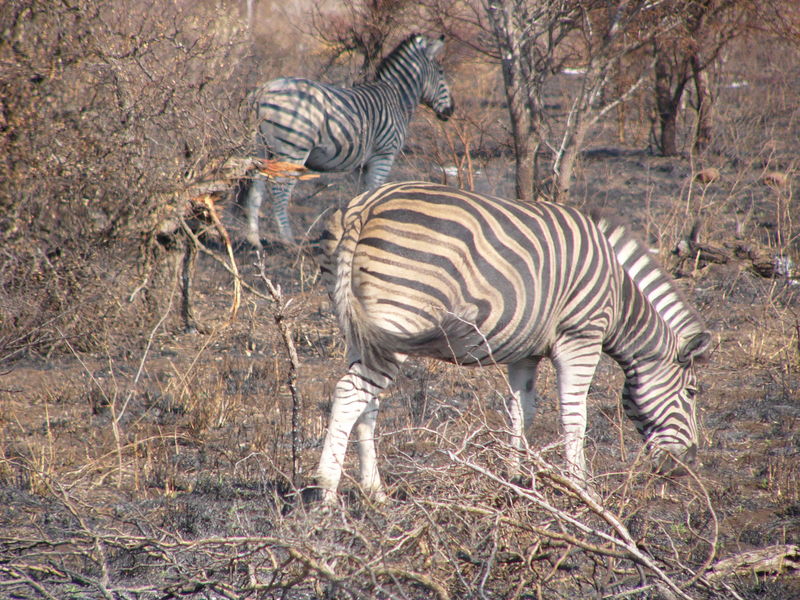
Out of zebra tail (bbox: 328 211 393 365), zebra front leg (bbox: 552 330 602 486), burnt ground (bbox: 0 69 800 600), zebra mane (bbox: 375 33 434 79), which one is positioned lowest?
burnt ground (bbox: 0 69 800 600)

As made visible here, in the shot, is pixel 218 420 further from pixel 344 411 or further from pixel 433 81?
pixel 433 81

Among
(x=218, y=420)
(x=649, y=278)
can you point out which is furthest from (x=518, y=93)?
(x=218, y=420)

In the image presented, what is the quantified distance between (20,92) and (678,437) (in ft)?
14.9

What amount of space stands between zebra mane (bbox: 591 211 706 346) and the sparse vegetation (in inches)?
28.7

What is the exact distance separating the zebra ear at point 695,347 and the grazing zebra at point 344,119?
4781 mm

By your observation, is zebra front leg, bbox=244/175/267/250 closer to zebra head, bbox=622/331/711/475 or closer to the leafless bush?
the leafless bush

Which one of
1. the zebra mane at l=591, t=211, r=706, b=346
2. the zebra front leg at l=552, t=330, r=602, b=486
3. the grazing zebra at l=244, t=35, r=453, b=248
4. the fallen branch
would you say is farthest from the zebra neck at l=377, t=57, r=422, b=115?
the fallen branch

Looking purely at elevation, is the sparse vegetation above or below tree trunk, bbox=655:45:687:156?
below

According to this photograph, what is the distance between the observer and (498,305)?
3.82m

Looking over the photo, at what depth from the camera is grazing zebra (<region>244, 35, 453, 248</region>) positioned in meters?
8.83

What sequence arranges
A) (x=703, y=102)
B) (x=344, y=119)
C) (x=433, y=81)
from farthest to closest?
1. (x=703, y=102)
2. (x=433, y=81)
3. (x=344, y=119)

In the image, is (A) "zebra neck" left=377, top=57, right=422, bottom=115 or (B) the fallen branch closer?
(B) the fallen branch

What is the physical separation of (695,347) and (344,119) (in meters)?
5.97

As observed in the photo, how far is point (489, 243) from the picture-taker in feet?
12.5
